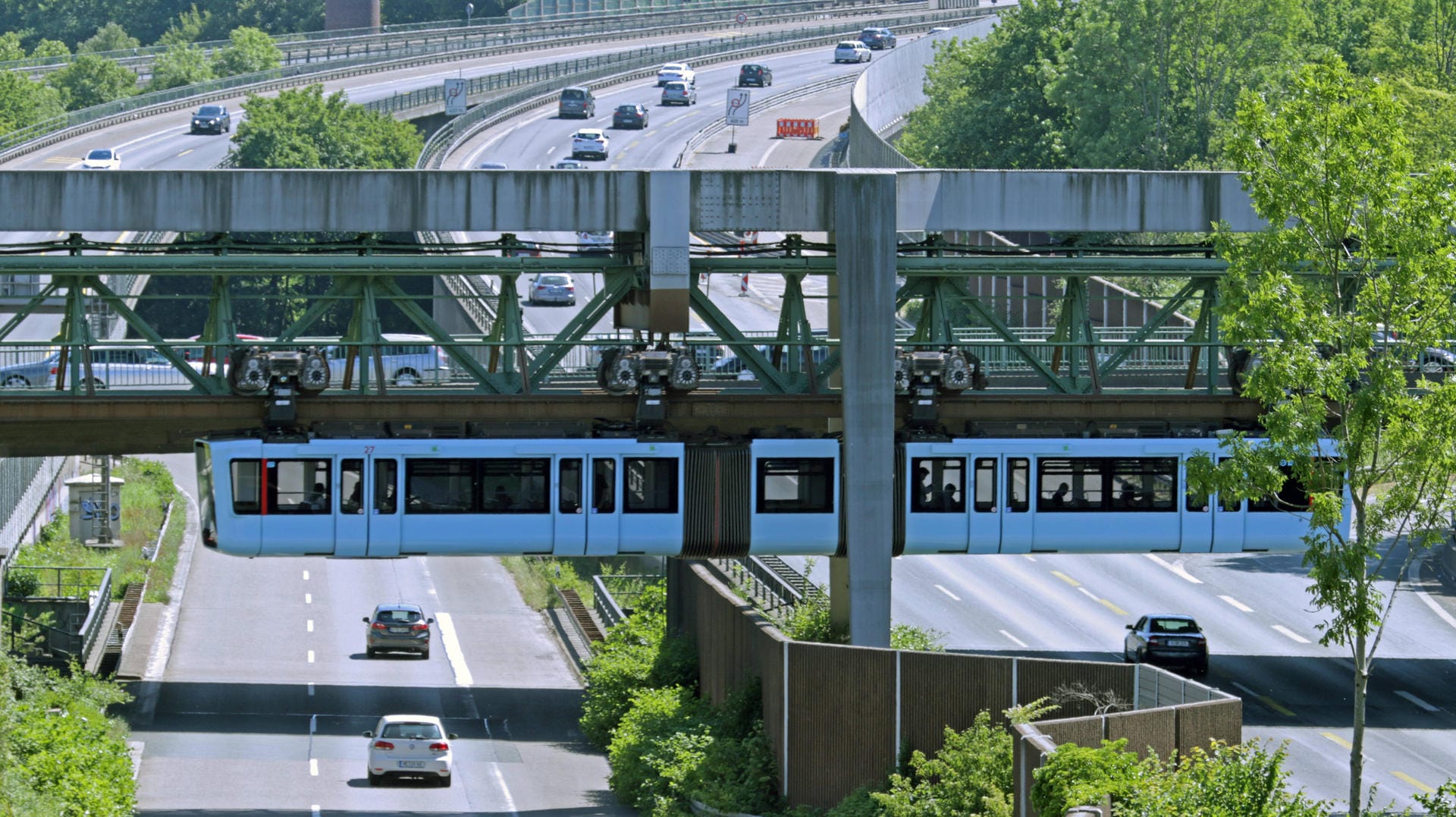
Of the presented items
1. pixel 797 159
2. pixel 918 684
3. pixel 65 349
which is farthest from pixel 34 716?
pixel 797 159

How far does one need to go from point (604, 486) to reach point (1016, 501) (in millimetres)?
7305

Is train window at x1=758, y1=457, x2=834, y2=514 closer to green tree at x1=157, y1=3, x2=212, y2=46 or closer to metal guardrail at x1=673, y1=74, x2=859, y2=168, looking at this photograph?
metal guardrail at x1=673, y1=74, x2=859, y2=168

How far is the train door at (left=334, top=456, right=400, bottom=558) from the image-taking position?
35.8 metres

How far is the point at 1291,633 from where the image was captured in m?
52.9

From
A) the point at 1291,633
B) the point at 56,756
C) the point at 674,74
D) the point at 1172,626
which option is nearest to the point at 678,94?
the point at 674,74

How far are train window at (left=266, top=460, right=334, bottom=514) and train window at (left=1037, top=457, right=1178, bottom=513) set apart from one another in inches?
491

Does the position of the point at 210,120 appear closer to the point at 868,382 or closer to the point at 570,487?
the point at 570,487

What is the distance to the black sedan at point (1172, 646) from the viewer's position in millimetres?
46562

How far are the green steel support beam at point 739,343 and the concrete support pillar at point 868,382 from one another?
2430 millimetres

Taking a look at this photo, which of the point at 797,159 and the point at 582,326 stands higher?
the point at 797,159

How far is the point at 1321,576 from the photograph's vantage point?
23734 millimetres

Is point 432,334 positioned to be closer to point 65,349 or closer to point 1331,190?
point 65,349

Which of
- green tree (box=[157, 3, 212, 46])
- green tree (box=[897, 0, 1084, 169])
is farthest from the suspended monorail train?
green tree (box=[157, 3, 212, 46])

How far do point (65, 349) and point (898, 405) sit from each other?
1523 centimetres
